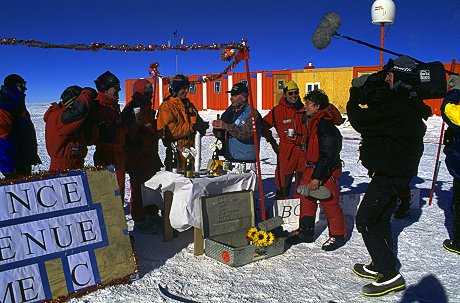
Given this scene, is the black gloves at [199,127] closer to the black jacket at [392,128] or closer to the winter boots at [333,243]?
the winter boots at [333,243]

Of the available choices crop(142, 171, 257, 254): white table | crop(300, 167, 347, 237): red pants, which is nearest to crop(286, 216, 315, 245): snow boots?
crop(300, 167, 347, 237): red pants

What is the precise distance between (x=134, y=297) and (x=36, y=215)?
1079mm

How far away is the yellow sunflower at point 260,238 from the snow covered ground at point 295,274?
8.4 inches

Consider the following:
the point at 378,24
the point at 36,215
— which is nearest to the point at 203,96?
the point at 378,24

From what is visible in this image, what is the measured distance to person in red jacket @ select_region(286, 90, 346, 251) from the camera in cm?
432

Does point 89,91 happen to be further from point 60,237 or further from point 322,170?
point 322,170

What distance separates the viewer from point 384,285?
11.6 ft

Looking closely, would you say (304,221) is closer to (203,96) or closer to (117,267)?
(117,267)

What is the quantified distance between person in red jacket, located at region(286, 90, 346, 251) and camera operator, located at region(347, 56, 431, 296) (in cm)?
75

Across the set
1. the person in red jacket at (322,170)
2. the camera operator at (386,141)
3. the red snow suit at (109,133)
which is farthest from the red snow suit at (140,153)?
the camera operator at (386,141)

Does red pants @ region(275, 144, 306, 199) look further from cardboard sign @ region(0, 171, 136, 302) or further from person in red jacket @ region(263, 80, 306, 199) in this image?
cardboard sign @ region(0, 171, 136, 302)

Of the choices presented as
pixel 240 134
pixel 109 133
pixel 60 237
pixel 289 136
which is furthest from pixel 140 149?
pixel 289 136

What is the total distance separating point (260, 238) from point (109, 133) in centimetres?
201

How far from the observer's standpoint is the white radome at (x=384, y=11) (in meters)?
15.1
